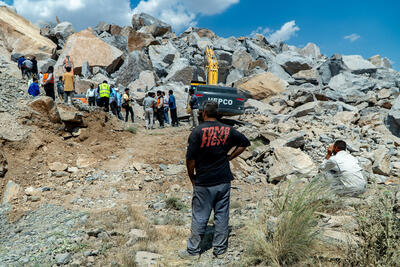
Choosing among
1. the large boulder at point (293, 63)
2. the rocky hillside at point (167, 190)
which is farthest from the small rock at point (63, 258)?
the large boulder at point (293, 63)

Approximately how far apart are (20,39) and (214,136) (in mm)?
25647

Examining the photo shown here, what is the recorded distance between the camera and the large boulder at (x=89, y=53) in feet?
71.7

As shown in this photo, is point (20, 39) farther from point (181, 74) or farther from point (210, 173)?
point (210, 173)

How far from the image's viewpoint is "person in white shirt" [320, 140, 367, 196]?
4.37m

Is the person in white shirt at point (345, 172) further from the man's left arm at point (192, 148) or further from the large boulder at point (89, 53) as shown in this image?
the large boulder at point (89, 53)

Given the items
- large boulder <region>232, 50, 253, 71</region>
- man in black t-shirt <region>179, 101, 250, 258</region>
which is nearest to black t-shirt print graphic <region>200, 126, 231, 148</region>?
man in black t-shirt <region>179, 101, 250, 258</region>

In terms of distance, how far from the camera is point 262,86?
69.6 ft

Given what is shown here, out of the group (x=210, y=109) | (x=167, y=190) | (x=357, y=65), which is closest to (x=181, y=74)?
(x=167, y=190)

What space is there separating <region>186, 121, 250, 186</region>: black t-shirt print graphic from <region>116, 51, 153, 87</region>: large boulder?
777 inches

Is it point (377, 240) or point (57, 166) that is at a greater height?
point (377, 240)

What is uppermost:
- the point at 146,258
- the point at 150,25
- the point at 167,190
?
the point at 150,25

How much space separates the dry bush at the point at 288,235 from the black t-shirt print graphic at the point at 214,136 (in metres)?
0.99

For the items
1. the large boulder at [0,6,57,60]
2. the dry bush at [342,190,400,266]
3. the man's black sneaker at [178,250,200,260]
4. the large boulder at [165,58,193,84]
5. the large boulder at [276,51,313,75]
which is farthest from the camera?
the large boulder at [276,51,313,75]

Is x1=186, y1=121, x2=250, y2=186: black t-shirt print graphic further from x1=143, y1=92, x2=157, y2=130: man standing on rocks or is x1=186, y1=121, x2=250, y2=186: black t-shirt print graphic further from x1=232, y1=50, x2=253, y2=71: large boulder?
x1=232, y1=50, x2=253, y2=71: large boulder
